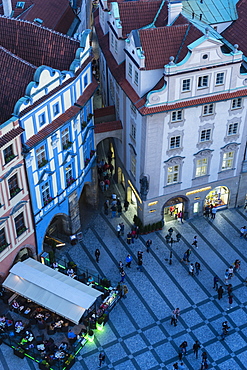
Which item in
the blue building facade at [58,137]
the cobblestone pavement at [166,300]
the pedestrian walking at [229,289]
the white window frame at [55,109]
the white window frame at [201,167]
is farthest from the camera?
the white window frame at [201,167]

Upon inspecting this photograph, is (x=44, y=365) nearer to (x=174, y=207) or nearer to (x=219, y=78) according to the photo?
(x=174, y=207)

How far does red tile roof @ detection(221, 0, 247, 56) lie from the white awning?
29.3 m

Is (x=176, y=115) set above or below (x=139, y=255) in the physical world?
above

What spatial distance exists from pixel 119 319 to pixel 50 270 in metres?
8.12

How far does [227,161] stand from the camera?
61750 mm

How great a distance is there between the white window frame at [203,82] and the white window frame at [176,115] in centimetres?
309

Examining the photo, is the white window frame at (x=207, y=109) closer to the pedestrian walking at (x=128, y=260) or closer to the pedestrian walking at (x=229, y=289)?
the pedestrian walking at (x=128, y=260)

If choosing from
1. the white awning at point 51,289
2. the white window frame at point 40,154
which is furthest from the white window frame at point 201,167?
the white awning at point 51,289

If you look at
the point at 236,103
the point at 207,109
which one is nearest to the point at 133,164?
the point at 207,109

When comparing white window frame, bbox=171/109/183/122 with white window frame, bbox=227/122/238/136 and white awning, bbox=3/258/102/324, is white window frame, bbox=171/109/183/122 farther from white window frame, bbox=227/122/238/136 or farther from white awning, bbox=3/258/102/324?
white awning, bbox=3/258/102/324

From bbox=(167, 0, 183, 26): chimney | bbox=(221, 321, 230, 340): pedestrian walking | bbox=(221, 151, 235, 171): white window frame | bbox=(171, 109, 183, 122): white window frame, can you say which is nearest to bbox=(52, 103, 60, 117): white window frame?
bbox=(171, 109, 183, 122): white window frame

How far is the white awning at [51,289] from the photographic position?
50219mm

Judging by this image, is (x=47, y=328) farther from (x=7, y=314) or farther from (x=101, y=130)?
(x=101, y=130)

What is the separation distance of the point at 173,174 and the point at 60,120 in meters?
14.7
